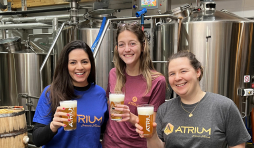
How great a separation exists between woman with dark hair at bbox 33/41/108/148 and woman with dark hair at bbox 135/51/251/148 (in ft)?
1.42

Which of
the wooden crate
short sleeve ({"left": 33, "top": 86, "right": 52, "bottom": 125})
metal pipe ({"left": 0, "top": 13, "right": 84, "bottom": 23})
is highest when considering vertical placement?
the wooden crate

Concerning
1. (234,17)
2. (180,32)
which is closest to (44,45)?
Answer: (180,32)

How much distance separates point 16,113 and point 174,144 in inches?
66.9

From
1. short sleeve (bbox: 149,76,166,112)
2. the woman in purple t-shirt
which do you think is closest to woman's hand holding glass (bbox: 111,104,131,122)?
the woman in purple t-shirt

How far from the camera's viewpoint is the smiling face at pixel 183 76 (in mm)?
1434

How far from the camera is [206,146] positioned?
4.44ft

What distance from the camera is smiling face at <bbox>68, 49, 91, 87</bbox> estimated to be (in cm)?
162

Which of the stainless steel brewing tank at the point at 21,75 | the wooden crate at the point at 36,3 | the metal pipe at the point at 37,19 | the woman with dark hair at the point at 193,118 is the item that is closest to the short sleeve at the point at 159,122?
the woman with dark hair at the point at 193,118

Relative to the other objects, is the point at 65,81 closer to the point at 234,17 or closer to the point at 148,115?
the point at 148,115

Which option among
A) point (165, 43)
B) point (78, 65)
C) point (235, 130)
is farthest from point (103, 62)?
point (235, 130)

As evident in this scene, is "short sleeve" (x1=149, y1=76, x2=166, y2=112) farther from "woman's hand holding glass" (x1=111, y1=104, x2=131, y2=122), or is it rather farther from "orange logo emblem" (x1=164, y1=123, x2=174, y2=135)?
"woman's hand holding glass" (x1=111, y1=104, x2=131, y2=122)

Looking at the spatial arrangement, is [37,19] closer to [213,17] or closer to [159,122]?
[213,17]

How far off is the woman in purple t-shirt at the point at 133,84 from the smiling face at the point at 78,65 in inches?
11.0

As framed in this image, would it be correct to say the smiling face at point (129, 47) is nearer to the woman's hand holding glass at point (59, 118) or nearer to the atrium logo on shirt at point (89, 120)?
the atrium logo on shirt at point (89, 120)
